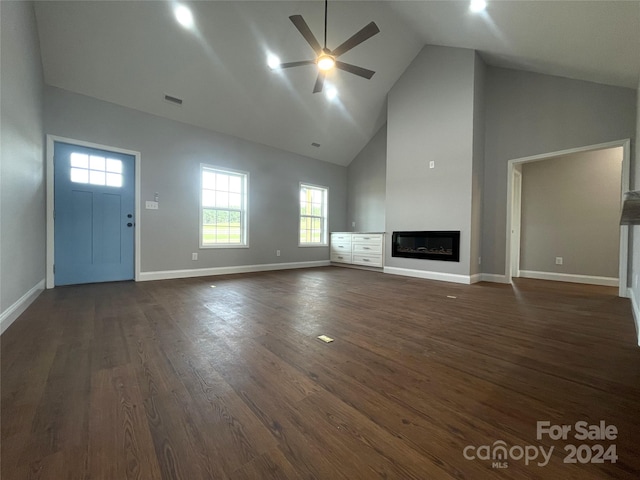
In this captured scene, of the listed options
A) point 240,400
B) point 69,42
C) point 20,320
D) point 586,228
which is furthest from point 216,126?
point 586,228

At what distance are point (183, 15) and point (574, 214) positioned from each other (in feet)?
22.5

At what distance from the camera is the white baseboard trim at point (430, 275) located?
4168mm

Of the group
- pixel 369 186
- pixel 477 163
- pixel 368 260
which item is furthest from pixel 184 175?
pixel 477 163

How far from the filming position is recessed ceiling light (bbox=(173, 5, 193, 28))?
10.3ft

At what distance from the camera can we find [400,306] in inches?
108

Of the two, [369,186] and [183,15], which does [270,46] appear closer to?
[183,15]

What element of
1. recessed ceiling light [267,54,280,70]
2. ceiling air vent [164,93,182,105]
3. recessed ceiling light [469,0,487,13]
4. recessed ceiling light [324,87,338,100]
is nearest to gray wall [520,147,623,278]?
recessed ceiling light [469,0,487,13]

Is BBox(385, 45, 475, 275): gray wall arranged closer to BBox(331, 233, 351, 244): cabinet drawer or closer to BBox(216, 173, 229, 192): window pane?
BBox(331, 233, 351, 244): cabinet drawer

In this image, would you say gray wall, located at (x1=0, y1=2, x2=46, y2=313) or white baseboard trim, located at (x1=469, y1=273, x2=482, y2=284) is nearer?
gray wall, located at (x1=0, y1=2, x2=46, y2=313)

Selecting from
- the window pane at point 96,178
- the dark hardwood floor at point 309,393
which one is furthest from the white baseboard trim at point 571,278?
the window pane at point 96,178

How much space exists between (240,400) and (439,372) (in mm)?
1078

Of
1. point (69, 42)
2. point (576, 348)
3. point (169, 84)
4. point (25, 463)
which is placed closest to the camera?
point (25, 463)

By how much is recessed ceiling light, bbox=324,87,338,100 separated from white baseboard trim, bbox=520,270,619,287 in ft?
17.0

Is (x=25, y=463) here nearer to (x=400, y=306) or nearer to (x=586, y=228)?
(x=400, y=306)
